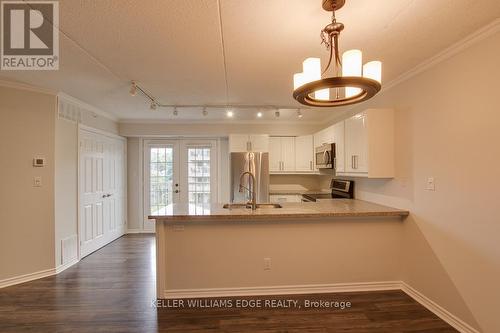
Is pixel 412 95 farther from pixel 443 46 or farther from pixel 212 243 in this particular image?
pixel 212 243

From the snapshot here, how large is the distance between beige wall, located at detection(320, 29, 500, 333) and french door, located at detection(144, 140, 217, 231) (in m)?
3.78

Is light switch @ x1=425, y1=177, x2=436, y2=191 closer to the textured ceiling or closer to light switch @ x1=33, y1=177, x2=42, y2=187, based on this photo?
the textured ceiling

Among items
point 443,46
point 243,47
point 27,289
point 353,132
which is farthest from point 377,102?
point 27,289

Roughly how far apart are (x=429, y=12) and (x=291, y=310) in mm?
2709

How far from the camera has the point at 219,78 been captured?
2.86 meters

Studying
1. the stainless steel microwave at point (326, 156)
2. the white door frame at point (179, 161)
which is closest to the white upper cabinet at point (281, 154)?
the stainless steel microwave at point (326, 156)

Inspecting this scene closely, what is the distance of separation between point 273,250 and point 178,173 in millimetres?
3427

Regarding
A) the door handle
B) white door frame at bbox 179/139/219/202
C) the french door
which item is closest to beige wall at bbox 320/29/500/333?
the door handle

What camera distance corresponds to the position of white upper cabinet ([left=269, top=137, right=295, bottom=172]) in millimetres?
5066

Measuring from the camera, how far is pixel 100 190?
4398 millimetres

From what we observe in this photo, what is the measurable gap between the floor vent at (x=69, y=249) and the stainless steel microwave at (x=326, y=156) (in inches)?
160

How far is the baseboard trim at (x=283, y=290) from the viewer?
2627 millimetres

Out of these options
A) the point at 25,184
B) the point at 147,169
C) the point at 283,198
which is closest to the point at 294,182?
the point at 283,198

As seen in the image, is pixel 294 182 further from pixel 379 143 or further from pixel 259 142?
pixel 379 143
